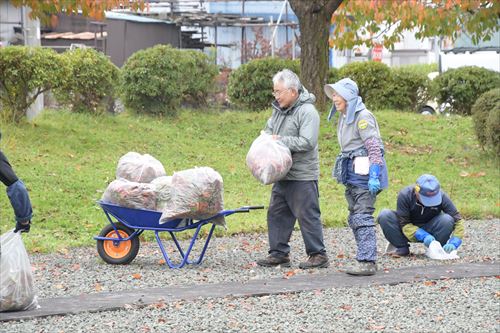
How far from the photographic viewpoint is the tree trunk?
18797 millimetres

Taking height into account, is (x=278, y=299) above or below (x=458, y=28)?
below

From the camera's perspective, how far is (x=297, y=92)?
9.45 meters

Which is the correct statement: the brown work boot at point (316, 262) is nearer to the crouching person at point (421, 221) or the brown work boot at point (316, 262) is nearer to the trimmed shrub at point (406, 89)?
the crouching person at point (421, 221)

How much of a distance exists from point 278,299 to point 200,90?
1315cm

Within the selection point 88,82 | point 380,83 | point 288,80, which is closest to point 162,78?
point 88,82

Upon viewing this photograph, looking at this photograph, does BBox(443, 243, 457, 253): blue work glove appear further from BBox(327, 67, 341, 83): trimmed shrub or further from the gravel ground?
BBox(327, 67, 341, 83): trimmed shrub

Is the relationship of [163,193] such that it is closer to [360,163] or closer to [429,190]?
[360,163]

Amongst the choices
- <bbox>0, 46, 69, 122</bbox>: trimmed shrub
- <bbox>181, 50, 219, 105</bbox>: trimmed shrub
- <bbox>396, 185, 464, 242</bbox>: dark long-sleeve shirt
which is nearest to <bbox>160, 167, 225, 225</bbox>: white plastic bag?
<bbox>396, 185, 464, 242</bbox>: dark long-sleeve shirt

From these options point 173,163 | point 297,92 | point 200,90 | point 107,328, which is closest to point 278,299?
point 107,328

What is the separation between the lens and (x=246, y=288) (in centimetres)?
855

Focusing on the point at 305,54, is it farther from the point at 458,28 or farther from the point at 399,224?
the point at 399,224

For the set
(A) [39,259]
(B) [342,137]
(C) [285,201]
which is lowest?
(A) [39,259]

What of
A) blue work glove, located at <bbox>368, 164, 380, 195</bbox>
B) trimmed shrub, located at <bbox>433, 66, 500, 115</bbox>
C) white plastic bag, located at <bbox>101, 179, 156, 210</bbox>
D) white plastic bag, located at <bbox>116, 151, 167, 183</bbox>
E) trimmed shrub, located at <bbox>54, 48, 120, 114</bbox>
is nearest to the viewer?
blue work glove, located at <bbox>368, 164, 380, 195</bbox>

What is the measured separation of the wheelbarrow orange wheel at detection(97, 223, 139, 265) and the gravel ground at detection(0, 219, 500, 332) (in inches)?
3.7
